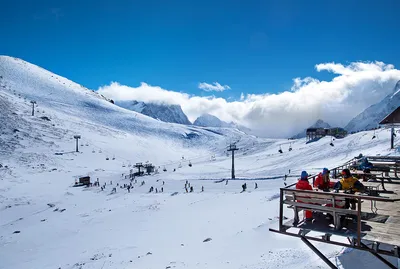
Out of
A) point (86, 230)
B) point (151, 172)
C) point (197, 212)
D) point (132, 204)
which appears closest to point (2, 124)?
point (151, 172)

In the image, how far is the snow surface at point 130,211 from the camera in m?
17.5

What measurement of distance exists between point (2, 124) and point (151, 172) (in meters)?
46.6

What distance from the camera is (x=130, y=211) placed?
32.0m

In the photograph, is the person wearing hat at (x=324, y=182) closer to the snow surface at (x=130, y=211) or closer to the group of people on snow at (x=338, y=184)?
the group of people on snow at (x=338, y=184)

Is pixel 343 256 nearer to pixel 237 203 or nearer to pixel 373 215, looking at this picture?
pixel 373 215

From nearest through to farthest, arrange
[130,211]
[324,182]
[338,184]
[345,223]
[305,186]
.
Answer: [345,223]
[305,186]
[338,184]
[324,182]
[130,211]

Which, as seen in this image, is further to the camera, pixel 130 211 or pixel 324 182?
pixel 130 211

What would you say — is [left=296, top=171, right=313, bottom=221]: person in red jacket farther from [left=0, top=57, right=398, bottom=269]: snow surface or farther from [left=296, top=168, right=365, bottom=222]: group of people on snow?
[left=0, top=57, right=398, bottom=269]: snow surface

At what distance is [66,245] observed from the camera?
23.3m

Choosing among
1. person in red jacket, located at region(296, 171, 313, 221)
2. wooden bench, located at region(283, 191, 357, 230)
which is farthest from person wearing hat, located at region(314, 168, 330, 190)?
wooden bench, located at region(283, 191, 357, 230)

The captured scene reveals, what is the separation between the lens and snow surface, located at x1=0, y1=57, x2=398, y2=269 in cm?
1745

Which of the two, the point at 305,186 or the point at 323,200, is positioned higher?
the point at 305,186

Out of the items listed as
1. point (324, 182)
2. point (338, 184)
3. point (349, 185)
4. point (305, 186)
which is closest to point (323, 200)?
point (305, 186)

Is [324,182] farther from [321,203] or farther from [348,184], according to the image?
[321,203]
